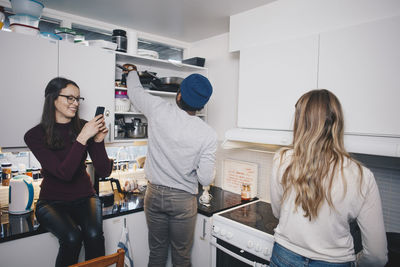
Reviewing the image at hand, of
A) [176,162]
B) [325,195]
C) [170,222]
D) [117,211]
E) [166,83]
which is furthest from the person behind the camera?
[166,83]

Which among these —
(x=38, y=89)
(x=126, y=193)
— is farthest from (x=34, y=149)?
(x=126, y=193)

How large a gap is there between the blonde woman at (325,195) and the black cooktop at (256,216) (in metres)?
0.51

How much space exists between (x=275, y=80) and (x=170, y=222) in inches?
48.0

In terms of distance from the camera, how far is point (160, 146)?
1.68 m

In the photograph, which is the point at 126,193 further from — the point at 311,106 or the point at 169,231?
the point at 311,106

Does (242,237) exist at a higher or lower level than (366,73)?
lower

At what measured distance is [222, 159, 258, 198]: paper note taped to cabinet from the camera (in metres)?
2.44

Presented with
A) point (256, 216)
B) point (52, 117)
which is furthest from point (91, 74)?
point (256, 216)

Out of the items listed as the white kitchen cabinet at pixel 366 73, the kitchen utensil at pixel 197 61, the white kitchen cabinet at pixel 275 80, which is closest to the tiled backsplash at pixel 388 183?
the white kitchen cabinet at pixel 366 73

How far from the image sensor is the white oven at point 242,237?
5.35ft

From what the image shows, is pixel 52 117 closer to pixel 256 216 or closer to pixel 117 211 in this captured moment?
pixel 117 211

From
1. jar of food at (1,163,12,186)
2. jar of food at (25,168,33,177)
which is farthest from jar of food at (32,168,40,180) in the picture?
jar of food at (1,163,12,186)

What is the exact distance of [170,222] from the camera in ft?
5.91

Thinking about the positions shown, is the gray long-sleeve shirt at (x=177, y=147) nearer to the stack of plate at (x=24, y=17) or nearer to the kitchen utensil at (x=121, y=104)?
the kitchen utensil at (x=121, y=104)
